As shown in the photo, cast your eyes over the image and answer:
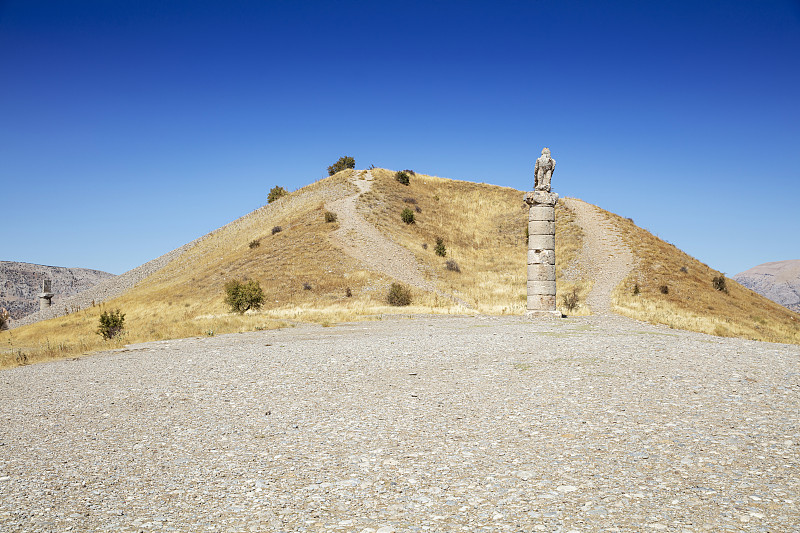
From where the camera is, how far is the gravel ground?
15.7 ft

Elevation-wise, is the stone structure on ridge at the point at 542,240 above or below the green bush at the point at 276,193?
below

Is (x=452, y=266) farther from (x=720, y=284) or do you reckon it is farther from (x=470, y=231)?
(x=720, y=284)

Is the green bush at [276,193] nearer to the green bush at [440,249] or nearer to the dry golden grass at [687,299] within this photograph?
the green bush at [440,249]

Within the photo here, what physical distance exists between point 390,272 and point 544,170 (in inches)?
649

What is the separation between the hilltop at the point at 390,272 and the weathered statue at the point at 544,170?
6083 millimetres

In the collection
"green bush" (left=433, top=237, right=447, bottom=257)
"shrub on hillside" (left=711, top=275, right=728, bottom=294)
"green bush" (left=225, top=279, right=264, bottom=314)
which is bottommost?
"green bush" (left=225, top=279, right=264, bottom=314)

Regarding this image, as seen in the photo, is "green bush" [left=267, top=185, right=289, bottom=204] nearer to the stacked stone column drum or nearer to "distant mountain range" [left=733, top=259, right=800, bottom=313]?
the stacked stone column drum

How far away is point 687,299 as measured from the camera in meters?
33.8

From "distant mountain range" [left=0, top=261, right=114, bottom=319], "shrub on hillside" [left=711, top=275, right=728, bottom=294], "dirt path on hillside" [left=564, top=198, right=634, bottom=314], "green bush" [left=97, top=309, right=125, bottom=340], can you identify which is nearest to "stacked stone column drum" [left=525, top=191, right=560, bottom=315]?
"dirt path on hillside" [left=564, top=198, right=634, bottom=314]

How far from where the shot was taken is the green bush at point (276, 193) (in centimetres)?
6706

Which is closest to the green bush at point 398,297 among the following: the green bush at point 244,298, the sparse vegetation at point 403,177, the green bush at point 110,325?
the green bush at point 244,298

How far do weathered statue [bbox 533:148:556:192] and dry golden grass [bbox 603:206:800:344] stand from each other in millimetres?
7033

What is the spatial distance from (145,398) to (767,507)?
895 cm

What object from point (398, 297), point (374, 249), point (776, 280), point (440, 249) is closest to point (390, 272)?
point (374, 249)
